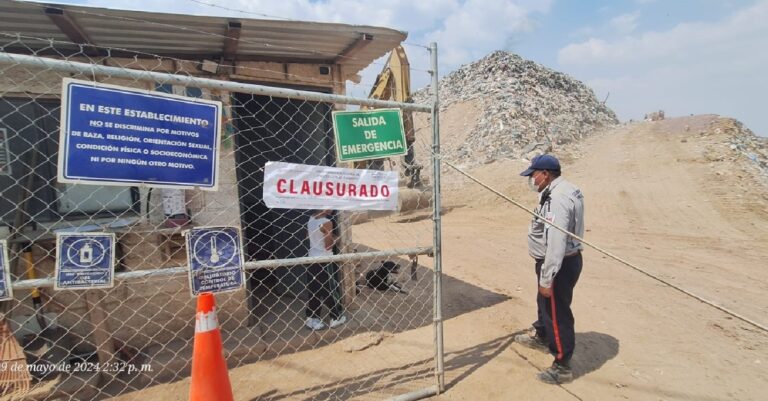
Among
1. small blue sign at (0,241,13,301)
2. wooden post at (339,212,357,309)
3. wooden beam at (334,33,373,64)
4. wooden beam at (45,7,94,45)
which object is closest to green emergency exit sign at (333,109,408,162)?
wooden beam at (334,33,373,64)

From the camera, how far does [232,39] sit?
154 inches

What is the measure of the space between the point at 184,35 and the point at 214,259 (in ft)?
8.26

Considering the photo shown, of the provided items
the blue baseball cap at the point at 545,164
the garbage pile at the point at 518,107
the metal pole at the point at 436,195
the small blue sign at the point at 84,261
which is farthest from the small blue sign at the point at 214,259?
the garbage pile at the point at 518,107

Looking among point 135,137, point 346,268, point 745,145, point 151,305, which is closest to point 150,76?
point 135,137

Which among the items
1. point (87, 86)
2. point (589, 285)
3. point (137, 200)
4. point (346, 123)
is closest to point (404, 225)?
point (589, 285)

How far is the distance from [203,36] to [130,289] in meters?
2.55

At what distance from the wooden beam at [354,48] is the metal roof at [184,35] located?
0.01 m

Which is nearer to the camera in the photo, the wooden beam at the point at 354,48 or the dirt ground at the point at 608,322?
the dirt ground at the point at 608,322

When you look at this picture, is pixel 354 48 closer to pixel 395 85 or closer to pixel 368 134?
pixel 368 134

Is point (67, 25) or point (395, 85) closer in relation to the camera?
point (67, 25)

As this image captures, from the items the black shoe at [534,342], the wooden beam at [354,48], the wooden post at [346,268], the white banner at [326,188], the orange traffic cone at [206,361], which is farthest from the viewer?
the wooden post at [346,268]

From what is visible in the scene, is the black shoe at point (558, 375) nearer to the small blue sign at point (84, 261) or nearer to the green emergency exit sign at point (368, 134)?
the green emergency exit sign at point (368, 134)

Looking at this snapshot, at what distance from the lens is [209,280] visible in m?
2.40

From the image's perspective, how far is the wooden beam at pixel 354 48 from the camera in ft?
13.9
